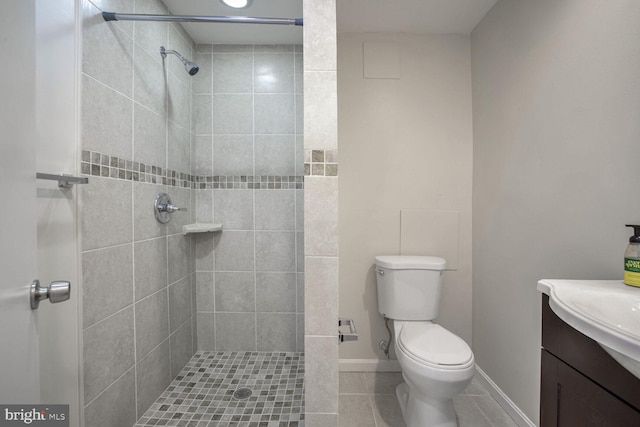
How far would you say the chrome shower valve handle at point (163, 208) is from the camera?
4.65 feet

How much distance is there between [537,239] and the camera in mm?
1290

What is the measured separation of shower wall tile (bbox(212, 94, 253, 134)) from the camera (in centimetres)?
182

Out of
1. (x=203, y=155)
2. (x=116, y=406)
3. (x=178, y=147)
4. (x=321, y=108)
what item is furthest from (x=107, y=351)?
(x=321, y=108)

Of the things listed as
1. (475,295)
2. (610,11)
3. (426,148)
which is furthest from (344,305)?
(610,11)

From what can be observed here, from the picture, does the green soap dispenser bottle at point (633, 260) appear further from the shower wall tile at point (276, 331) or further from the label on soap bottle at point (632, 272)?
the shower wall tile at point (276, 331)

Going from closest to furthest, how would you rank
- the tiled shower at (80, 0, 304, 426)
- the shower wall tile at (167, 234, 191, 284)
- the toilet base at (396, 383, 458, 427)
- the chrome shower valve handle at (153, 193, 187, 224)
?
the tiled shower at (80, 0, 304, 426), the toilet base at (396, 383, 458, 427), the chrome shower valve handle at (153, 193, 187, 224), the shower wall tile at (167, 234, 191, 284)

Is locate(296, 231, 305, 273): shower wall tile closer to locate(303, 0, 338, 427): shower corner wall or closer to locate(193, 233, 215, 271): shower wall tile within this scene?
locate(193, 233, 215, 271): shower wall tile

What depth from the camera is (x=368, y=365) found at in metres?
1.84

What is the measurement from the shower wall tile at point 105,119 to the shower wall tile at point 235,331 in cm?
125

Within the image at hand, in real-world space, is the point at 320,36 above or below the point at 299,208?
above

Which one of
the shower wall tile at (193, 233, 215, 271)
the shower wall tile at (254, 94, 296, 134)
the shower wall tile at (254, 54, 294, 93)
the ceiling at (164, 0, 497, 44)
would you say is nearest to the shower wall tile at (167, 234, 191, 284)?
the shower wall tile at (193, 233, 215, 271)

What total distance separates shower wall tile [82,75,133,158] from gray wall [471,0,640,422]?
6.58 ft

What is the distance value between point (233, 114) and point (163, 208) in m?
0.83

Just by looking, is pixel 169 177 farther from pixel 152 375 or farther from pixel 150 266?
pixel 152 375
